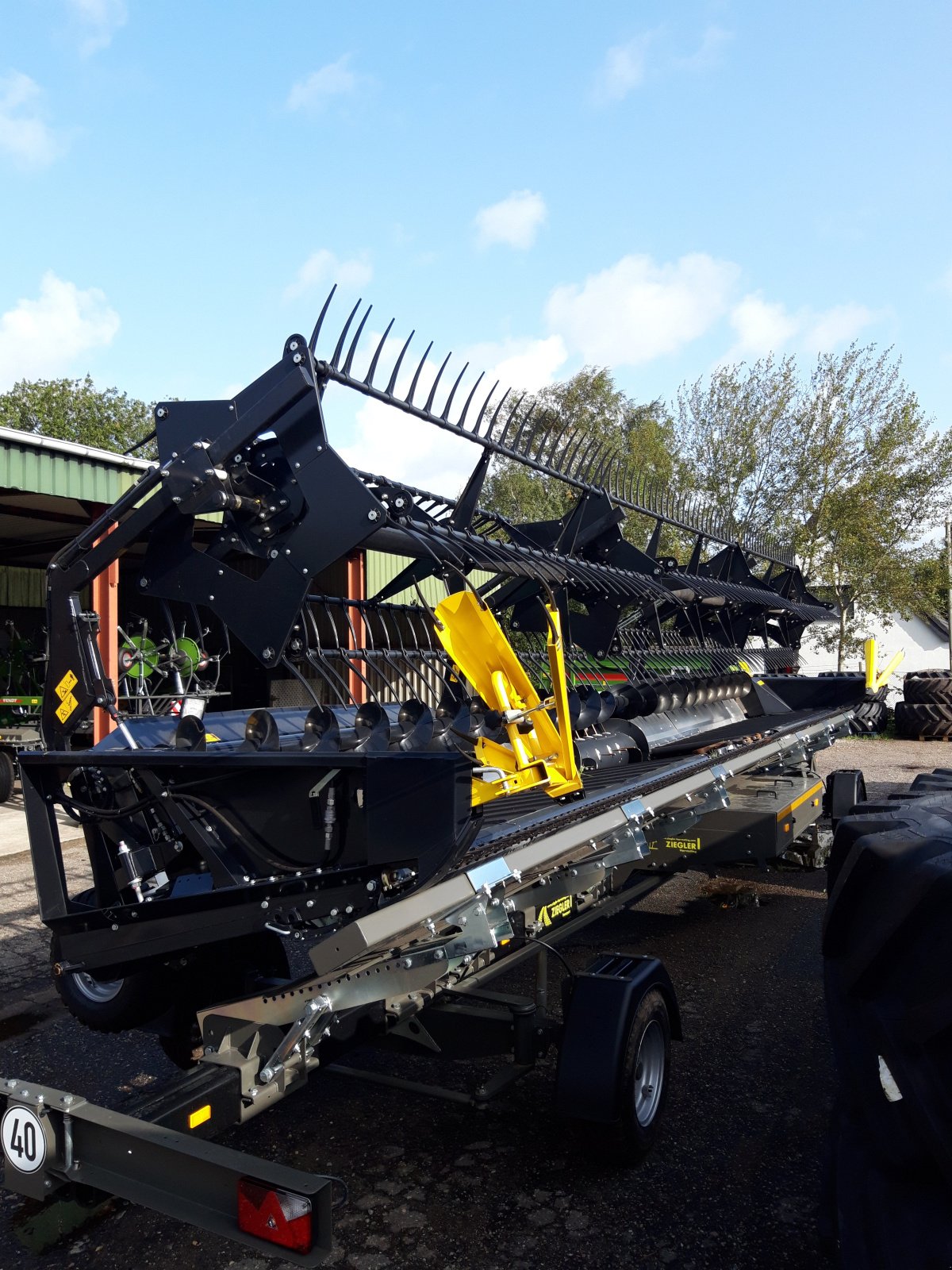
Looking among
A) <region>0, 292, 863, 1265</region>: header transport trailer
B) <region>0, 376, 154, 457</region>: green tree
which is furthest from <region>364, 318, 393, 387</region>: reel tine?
<region>0, 376, 154, 457</region>: green tree

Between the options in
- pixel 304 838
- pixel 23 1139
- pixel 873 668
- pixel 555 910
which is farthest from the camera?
pixel 873 668

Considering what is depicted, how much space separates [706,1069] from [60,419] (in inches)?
1702

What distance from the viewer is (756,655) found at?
33.0 ft

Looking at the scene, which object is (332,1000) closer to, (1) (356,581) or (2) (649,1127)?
(2) (649,1127)

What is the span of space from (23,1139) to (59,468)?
8.93 metres

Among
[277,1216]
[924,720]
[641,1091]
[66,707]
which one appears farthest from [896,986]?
[924,720]

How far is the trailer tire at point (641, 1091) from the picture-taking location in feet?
10.3

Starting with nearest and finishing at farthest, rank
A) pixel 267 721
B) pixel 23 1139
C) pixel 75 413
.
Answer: pixel 23 1139
pixel 267 721
pixel 75 413

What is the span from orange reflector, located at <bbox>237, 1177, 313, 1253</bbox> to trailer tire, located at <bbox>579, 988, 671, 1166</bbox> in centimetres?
139

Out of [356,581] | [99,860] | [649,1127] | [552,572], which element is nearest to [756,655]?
[356,581]

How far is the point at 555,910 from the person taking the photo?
364 centimetres

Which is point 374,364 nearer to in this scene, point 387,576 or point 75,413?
point 387,576

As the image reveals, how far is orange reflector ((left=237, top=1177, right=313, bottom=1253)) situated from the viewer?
77.4 inches

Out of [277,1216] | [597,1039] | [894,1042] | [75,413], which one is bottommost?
[597,1039]
